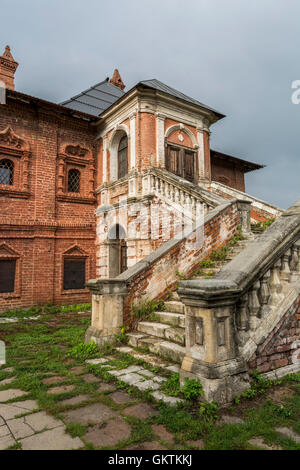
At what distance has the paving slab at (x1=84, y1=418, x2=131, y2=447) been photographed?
6.98 feet

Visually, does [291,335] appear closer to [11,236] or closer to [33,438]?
[33,438]

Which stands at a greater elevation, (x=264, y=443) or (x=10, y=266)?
(x=10, y=266)

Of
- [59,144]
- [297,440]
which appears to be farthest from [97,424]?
[59,144]

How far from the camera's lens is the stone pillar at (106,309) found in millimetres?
4559

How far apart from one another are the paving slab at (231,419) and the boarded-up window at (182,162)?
30.6ft

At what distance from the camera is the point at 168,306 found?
5020 mm

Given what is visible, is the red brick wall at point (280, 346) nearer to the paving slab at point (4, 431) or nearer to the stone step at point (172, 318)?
the stone step at point (172, 318)

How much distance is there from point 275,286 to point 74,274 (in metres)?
8.98

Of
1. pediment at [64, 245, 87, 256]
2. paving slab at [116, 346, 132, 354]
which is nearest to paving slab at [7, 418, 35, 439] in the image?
paving slab at [116, 346, 132, 354]

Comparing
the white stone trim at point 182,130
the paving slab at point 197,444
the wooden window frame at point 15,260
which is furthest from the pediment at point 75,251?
the paving slab at point 197,444

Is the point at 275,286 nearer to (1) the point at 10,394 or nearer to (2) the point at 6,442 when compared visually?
(2) the point at 6,442

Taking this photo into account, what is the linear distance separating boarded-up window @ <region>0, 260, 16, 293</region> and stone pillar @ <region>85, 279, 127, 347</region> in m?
6.22

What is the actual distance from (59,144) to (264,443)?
37.6ft

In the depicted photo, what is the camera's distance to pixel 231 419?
7.85 feet
